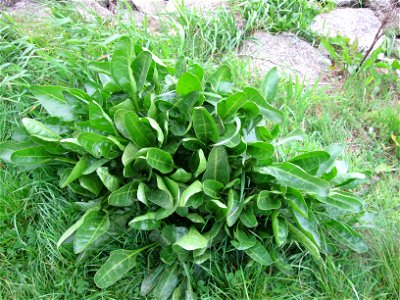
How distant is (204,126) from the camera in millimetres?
2318

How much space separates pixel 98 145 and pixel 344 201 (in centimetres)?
135

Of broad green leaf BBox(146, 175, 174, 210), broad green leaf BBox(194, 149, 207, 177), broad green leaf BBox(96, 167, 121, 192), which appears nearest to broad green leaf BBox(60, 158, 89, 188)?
broad green leaf BBox(96, 167, 121, 192)

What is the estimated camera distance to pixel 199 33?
3.64 metres

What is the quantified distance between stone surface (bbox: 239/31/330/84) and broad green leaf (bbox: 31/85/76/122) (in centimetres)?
159

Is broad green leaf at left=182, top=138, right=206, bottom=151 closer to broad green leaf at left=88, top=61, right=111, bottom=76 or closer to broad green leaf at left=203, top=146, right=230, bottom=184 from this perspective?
broad green leaf at left=203, top=146, right=230, bottom=184

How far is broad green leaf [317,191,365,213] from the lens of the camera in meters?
2.40

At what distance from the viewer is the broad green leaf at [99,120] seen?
89.9 inches

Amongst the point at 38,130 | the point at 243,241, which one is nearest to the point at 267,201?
the point at 243,241

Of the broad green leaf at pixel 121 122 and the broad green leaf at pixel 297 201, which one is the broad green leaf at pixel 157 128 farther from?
the broad green leaf at pixel 297 201

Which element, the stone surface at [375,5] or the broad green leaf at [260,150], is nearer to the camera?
the broad green leaf at [260,150]

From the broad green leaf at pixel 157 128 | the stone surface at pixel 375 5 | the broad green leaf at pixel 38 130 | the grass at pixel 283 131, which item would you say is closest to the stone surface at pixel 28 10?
the grass at pixel 283 131

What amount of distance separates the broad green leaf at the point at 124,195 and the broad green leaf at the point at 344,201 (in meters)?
1.01

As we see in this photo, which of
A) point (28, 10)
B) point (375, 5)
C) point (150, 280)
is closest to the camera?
point (150, 280)

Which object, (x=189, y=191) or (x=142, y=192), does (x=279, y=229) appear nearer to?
(x=189, y=191)
